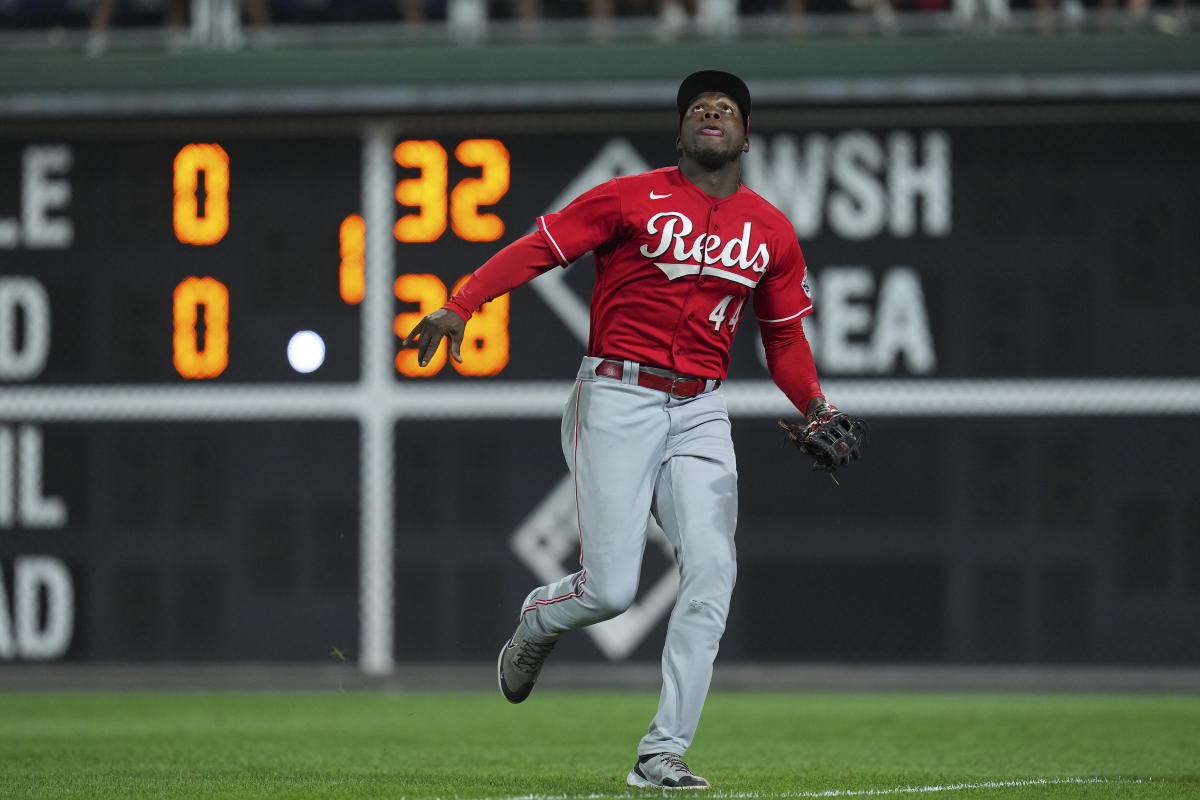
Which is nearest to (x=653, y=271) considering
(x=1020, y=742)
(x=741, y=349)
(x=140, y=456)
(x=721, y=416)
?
(x=721, y=416)

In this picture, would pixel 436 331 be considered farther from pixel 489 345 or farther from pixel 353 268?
pixel 353 268

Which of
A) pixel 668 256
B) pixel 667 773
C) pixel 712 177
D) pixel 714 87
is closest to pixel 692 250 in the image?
pixel 668 256

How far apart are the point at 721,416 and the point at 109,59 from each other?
637 centimetres

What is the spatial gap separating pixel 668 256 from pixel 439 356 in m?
5.01

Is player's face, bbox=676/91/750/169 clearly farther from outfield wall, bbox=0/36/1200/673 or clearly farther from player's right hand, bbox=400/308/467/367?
outfield wall, bbox=0/36/1200/673

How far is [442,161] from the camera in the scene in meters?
10.4

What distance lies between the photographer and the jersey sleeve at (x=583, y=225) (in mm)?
5227

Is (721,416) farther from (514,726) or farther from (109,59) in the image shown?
(109,59)

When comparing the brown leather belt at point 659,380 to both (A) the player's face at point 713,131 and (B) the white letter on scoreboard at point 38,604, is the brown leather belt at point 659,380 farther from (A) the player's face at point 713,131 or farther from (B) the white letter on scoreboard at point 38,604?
(B) the white letter on scoreboard at point 38,604

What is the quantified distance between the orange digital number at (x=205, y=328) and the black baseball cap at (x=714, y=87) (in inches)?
215

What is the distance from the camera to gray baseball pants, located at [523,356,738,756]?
201 inches

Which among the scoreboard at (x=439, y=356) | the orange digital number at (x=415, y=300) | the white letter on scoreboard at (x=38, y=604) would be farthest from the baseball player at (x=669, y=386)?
the white letter on scoreboard at (x=38, y=604)

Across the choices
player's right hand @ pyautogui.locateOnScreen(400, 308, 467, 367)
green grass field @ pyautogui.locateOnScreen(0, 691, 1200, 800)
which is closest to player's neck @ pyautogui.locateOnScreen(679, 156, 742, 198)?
player's right hand @ pyautogui.locateOnScreen(400, 308, 467, 367)

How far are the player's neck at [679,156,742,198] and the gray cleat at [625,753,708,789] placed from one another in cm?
162
